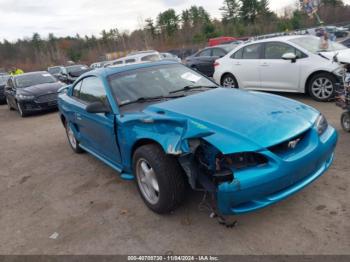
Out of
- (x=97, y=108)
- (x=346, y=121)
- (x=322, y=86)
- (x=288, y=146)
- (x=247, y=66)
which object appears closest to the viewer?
(x=288, y=146)

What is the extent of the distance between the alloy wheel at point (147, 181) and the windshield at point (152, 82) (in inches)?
34.1

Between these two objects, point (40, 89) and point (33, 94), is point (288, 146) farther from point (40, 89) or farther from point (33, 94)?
point (40, 89)

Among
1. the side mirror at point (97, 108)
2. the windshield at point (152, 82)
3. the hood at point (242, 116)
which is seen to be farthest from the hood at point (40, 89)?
the hood at point (242, 116)

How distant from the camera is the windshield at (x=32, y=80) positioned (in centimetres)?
1129

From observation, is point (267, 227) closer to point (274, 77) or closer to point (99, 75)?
point (99, 75)

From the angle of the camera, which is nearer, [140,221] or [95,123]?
[140,221]

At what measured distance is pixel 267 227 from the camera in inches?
113

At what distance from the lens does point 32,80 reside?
11484 millimetres

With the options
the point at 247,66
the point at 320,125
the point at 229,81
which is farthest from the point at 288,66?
the point at 320,125

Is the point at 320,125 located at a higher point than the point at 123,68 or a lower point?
lower

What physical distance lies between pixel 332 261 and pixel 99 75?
3.35 m

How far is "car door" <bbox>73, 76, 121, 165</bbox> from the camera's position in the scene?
381cm

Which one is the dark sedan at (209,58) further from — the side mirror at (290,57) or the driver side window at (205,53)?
the side mirror at (290,57)

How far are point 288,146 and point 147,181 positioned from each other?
4.78 feet
